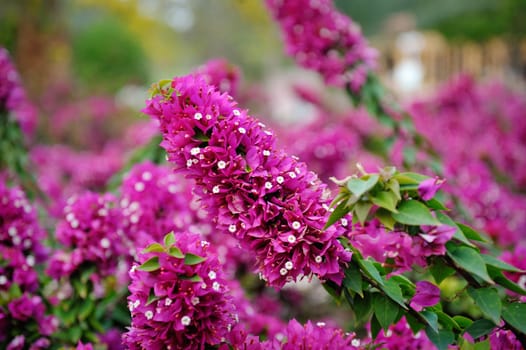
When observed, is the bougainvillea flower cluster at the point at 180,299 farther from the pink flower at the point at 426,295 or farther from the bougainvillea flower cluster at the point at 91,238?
the bougainvillea flower cluster at the point at 91,238

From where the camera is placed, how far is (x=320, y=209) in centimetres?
135

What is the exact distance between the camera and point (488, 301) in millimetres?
1289

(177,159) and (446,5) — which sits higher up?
(177,159)

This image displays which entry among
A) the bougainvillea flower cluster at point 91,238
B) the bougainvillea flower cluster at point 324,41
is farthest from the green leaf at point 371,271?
the bougainvillea flower cluster at point 324,41

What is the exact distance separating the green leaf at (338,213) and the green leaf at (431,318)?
349 millimetres

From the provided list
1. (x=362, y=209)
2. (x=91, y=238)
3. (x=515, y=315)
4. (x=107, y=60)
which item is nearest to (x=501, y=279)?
(x=515, y=315)

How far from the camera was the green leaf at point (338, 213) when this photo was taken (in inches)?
49.9

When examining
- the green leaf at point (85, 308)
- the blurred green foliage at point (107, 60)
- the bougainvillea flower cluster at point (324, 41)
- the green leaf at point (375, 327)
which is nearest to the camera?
the green leaf at point (375, 327)

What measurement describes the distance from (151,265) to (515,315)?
92 centimetres

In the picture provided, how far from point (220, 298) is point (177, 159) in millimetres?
383

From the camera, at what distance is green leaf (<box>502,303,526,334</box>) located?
4.24 feet

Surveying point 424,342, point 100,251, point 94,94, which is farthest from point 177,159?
point 94,94

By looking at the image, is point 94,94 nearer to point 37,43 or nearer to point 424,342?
point 37,43

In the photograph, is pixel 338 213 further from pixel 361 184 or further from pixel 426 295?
pixel 426 295
